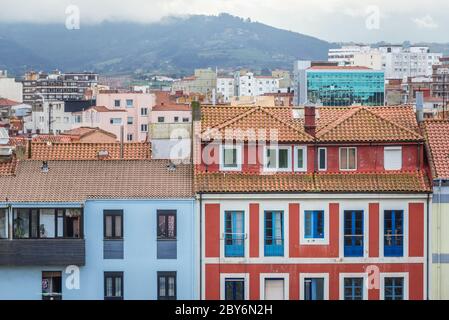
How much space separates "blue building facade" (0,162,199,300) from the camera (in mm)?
26812

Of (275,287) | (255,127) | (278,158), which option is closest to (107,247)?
(275,287)

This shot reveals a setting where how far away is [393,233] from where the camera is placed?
27.5m

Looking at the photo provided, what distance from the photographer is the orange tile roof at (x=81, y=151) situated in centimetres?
3095

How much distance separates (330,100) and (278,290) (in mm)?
153456

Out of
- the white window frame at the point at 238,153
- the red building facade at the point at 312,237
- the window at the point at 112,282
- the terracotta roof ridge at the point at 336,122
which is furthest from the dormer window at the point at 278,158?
the window at the point at 112,282

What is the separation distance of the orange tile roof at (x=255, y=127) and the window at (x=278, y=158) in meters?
0.32

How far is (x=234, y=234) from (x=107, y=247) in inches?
127

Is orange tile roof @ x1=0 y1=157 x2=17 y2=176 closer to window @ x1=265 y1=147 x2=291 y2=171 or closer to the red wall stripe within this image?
the red wall stripe

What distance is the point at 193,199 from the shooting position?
1078 inches

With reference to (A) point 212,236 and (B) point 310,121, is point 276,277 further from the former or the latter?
(B) point 310,121
